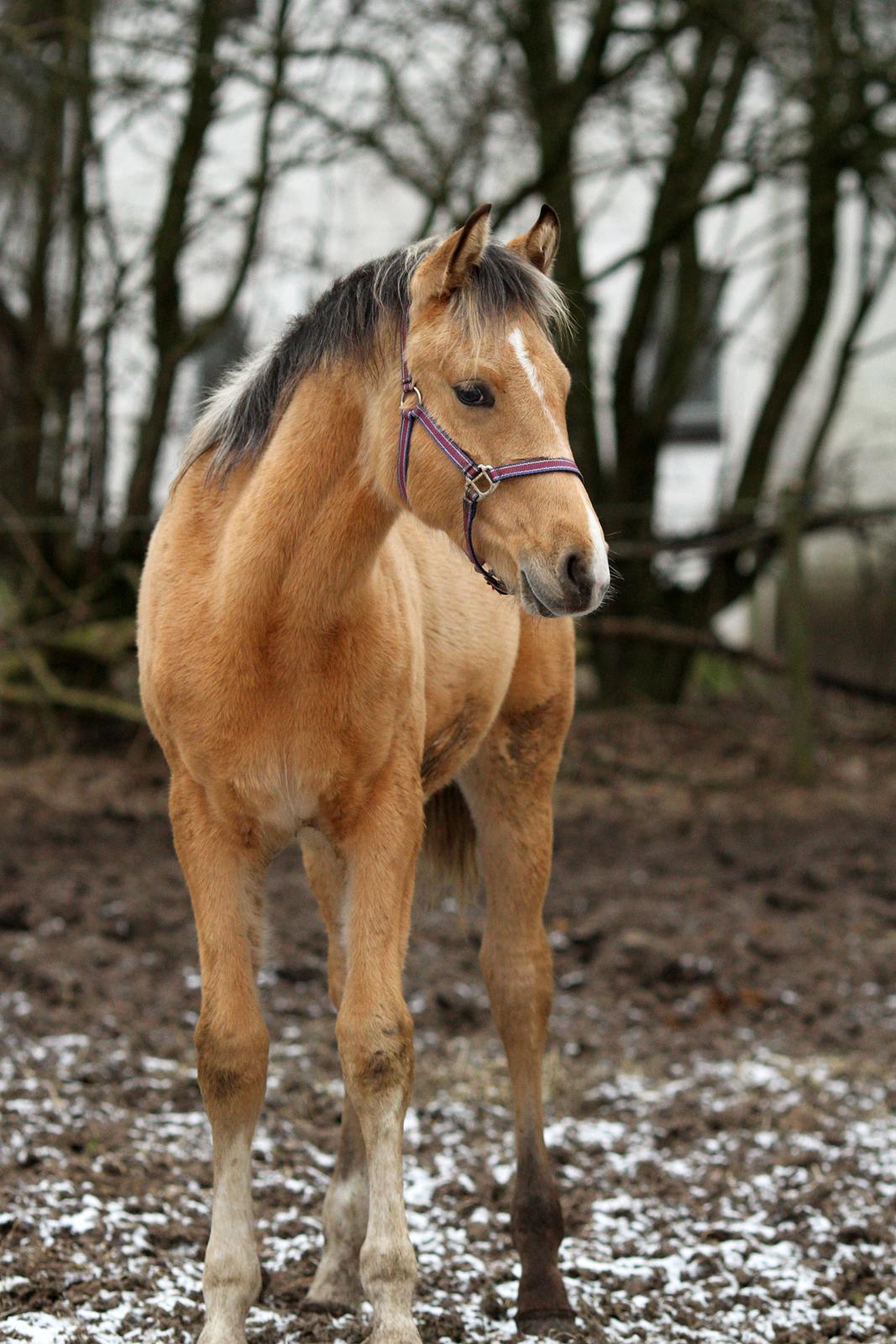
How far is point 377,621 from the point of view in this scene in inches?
134

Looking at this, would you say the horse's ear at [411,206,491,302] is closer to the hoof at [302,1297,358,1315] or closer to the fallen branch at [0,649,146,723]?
the hoof at [302,1297,358,1315]

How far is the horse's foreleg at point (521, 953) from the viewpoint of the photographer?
12.7ft

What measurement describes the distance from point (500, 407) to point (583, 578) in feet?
1.45

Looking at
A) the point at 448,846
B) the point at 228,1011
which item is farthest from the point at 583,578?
the point at 448,846

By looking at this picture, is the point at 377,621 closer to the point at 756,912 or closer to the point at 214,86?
A: the point at 756,912

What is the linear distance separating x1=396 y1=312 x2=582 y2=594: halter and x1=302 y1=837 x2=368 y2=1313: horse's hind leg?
2.87 ft

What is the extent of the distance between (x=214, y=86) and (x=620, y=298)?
339 inches

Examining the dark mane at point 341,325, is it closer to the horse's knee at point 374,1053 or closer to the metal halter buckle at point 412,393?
the metal halter buckle at point 412,393

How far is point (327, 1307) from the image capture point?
3648 mm

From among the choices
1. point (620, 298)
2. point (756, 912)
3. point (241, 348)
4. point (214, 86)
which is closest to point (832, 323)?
point (620, 298)

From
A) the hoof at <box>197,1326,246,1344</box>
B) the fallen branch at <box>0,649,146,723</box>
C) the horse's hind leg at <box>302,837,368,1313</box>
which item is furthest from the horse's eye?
the fallen branch at <box>0,649,146,723</box>

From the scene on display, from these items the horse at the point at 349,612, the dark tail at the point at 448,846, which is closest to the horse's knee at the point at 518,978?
the dark tail at the point at 448,846

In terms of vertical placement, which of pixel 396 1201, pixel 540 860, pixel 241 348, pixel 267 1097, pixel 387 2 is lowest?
pixel 267 1097

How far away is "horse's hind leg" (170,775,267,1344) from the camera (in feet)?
10.7
